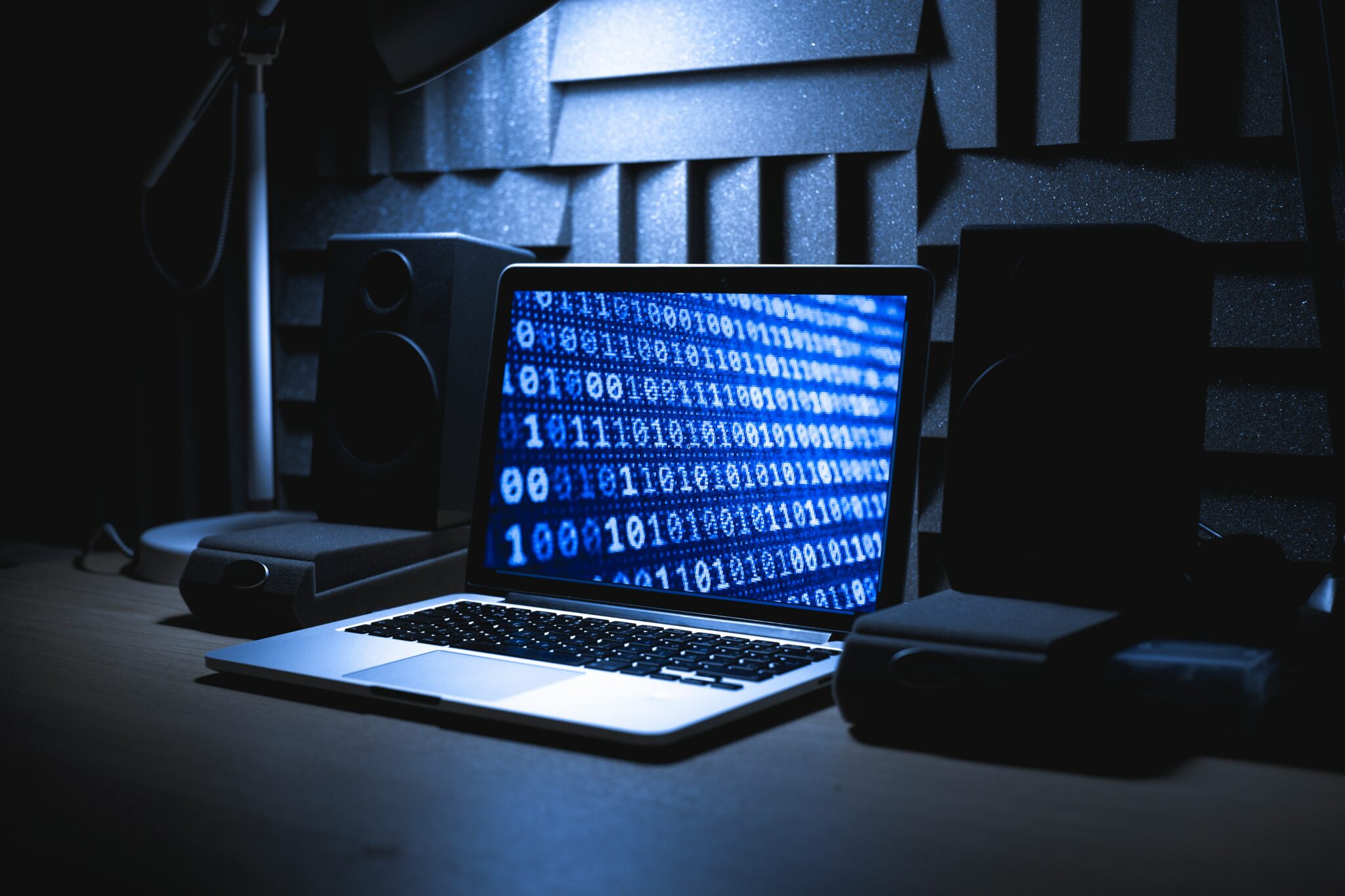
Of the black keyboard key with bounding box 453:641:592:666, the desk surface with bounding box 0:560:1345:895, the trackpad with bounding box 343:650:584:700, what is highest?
the black keyboard key with bounding box 453:641:592:666

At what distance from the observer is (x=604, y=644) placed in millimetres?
781

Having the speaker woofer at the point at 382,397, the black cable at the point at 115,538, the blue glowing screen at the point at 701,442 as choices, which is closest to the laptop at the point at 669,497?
the blue glowing screen at the point at 701,442

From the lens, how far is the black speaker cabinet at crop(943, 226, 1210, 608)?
0.69 metres

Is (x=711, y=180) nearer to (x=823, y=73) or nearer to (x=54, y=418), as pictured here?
(x=823, y=73)

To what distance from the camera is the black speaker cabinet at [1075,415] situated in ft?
2.28

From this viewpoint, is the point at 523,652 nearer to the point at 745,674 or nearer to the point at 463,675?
the point at 463,675

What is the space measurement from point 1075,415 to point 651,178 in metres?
0.61

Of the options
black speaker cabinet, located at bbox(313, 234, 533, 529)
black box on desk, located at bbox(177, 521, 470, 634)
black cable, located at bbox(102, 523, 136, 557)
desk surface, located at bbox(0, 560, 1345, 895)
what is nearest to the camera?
desk surface, located at bbox(0, 560, 1345, 895)

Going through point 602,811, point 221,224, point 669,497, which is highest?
point 221,224

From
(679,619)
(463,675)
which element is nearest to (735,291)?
(679,619)

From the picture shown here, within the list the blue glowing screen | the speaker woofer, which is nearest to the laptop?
the blue glowing screen

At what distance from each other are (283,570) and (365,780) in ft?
1.14

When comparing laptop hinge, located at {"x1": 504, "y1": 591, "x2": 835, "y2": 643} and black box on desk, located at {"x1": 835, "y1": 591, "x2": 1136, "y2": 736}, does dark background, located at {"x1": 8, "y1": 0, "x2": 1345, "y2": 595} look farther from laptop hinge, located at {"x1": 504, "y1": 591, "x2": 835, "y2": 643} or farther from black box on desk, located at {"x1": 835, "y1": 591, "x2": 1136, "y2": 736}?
laptop hinge, located at {"x1": 504, "y1": 591, "x2": 835, "y2": 643}

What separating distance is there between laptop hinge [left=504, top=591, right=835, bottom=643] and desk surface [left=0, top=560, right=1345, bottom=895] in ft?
0.29
